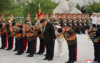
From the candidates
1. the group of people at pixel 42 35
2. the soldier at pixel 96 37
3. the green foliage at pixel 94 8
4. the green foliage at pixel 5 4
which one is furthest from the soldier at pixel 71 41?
the green foliage at pixel 94 8

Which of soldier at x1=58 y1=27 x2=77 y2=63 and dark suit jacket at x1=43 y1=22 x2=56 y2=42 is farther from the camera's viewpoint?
dark suit jacket at x1=43 y1=22 x2=56 y2=42

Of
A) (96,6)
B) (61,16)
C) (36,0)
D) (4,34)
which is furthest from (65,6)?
(4,34)

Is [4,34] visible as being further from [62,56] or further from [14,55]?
[62,56]

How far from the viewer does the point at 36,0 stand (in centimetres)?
2366

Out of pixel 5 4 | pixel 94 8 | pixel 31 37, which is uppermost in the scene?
pixel 5 4

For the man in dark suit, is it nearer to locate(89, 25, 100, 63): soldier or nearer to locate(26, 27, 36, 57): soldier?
locate(26, 27, 36, 57): soldier

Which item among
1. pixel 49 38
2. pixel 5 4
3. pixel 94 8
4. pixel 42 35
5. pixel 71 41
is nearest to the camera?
pixel 5 4

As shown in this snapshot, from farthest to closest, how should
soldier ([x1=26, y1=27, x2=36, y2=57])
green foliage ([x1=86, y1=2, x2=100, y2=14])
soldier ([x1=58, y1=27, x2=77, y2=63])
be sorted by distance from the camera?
green foliage ([x1=86, y1=2, x2=100, y2=14]), soldier ([x1=26, y1=27, x2=36, y2=57]), soldier ([x1=58, y1=27, x2=77, y2=63])

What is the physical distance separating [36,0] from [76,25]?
214 inches

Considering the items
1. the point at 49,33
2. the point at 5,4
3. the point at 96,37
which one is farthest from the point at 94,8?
the point at 5,4

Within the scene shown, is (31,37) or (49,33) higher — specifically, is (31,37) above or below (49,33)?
below

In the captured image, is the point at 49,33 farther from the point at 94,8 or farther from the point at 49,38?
the point at 94,8

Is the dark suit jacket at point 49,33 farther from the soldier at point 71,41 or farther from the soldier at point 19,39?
the soldier at point 19,39

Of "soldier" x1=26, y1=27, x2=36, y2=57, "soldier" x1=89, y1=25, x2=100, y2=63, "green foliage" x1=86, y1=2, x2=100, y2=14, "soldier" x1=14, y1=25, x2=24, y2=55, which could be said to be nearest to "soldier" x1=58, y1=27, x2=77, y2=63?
"soldier" x1=89, y1=25, x2=100, y2=63
